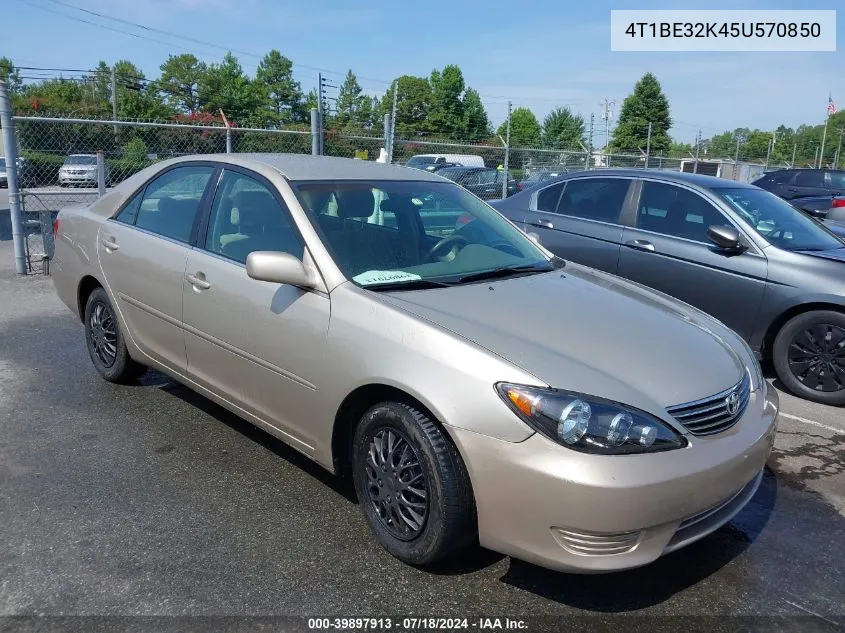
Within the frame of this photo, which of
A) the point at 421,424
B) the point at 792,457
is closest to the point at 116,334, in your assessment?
the point at 421,424

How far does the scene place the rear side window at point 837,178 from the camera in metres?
16.1

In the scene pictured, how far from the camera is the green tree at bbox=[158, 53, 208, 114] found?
7919 centimetres

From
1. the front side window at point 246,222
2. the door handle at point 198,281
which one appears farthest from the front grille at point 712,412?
the door handle at point 198,281

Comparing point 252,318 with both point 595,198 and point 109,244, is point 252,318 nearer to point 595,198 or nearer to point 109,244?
point 109,244

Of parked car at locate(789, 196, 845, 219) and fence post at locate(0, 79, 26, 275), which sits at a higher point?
fence post at locate(0, 79, 26, 275)

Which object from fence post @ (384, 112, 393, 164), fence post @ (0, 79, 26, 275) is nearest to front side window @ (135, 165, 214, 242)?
fence post @ (0, 79, 26, 275)

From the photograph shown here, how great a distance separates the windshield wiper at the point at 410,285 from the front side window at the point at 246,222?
44 centimetres

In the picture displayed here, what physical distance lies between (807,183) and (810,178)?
0.50 feet

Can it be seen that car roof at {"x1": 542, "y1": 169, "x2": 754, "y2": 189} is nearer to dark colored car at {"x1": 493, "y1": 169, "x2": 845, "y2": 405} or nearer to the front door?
dark colored car at {"x1": 493, "y1": 169, "x2": 845, "y2": 405}

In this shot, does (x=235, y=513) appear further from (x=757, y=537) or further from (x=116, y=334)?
(x=757, y=537)

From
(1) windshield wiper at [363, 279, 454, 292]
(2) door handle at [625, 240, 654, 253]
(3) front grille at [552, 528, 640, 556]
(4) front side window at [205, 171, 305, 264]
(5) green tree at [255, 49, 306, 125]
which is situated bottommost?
(3) front grille at [552, 528, 640, 556]

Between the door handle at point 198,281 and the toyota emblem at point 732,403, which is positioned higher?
the door handle at point 198,281

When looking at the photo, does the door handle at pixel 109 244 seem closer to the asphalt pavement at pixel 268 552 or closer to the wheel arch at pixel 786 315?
the asphalt pavement at pixel 268 552

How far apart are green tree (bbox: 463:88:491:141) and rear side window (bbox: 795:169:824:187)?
39.8m
